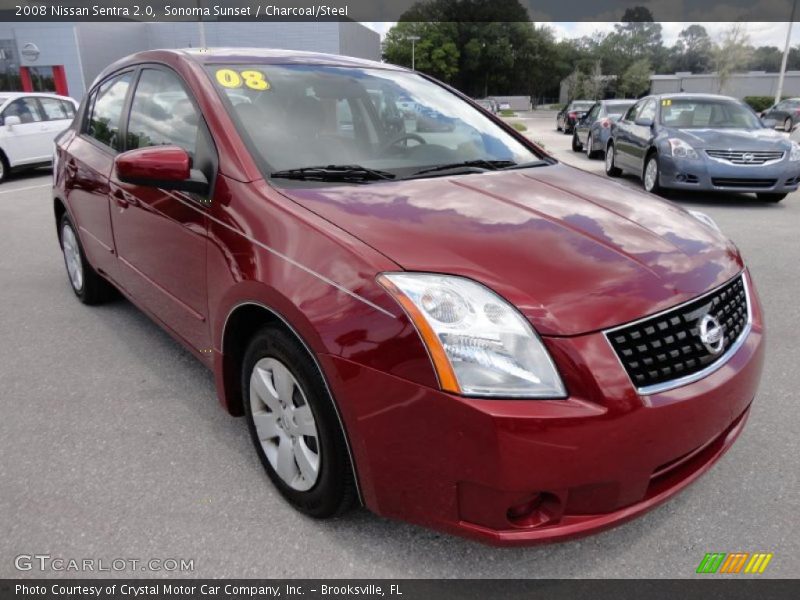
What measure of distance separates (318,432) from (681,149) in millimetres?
7655

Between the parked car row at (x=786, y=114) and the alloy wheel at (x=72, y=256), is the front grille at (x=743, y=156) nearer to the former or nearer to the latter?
the alloy wheel at (x=72, y=256)

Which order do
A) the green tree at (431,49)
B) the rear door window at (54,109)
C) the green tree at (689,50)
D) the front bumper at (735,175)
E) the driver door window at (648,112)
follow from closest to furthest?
the front bumper at (735,175) → the driver door window at (648,112) → the rear door window at (54,109) → the green tree at (431,49) → the green tree at (689,50)

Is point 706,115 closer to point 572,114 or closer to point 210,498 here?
point 210,498

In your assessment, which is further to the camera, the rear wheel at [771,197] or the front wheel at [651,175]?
the front wheel at [651,175]

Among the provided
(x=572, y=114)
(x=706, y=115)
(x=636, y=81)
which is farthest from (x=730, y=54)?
(x=706, y=115)

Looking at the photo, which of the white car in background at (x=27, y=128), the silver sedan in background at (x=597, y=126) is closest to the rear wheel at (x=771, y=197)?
the silver sedan in background at (x=597, y=126)

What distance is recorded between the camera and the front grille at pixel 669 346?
1.71 m

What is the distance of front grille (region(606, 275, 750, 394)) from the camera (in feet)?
5.62

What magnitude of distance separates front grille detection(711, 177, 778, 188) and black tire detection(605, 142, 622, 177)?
3.11 m

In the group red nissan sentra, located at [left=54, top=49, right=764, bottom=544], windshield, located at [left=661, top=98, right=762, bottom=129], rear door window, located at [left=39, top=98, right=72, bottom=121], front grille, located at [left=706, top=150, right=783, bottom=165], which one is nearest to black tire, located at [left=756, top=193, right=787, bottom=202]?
front grille, located at [left=706, top=150, right=783, bottom=165]

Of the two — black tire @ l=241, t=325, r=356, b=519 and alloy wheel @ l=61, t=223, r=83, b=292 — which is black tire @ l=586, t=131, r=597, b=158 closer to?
alloy wheel @ l=61, t=223, r=83, b=292

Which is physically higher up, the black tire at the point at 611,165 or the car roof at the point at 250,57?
the car roof at the point at 250,57

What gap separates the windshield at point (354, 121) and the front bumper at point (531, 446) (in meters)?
1.08

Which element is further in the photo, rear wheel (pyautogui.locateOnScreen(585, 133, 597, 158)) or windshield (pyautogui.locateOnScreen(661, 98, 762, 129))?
rear wheel (pyautogui.locateOnScreen(585, 133, 597, 158))
